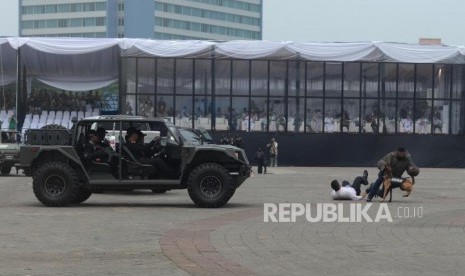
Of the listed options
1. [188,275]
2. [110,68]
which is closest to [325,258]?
[188,275]

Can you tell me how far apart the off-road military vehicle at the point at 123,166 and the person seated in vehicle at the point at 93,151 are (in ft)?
0.18

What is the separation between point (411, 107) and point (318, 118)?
17.7 feet

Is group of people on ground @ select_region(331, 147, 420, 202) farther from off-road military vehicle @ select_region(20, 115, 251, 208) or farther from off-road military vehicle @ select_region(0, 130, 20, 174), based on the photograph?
off-road military vehicle @ select_region(0, 130, 20, 174)

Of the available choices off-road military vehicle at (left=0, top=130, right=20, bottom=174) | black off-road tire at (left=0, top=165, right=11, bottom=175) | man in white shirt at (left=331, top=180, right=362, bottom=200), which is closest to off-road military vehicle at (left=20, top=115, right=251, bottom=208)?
man in white shirt at (left=331, top=180, right=362, bottom=200)

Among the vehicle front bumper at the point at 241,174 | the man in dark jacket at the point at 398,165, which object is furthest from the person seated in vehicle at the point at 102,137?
the man in dark jacket at the point at 398,165

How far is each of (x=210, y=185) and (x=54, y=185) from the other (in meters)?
3.26

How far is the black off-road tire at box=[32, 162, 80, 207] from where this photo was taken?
1723cm

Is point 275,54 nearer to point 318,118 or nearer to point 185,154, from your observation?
point 318,118

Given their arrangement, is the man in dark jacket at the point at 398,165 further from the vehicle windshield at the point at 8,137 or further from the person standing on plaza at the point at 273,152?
the person standing on plaza at the point at 273,152

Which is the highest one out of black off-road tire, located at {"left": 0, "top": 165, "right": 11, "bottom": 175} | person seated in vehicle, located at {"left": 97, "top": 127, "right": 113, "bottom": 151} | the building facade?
the building facade

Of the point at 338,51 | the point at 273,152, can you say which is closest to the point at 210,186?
the point at 273,152

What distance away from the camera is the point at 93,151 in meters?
17.5

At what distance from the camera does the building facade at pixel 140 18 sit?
510 feet

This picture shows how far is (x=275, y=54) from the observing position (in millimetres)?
46438
